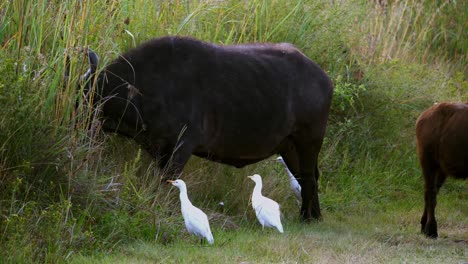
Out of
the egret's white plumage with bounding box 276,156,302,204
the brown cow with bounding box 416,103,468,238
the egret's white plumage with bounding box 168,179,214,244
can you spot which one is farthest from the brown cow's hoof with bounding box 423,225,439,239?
the egret's white plumage with bounding box 168,179,214,244

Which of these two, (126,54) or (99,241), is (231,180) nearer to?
(126,54)

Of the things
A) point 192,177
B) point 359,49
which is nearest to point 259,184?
point 192,177

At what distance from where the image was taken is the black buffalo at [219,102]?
30.3ft

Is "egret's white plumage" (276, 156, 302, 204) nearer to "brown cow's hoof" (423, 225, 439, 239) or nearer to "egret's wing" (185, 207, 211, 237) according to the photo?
"brown cow's hoof" (423, 225, 439, 239)

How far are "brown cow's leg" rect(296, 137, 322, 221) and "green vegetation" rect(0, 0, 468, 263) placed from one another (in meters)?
0.19

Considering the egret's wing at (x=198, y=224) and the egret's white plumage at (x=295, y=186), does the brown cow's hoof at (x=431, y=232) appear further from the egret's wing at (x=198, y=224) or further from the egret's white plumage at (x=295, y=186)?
the egret's wing at (x=198, y=224)

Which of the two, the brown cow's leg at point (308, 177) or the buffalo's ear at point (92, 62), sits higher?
the buffalo's ear at point (92, 62)

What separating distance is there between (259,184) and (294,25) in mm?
3746

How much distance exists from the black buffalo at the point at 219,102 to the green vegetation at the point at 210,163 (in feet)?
0.96

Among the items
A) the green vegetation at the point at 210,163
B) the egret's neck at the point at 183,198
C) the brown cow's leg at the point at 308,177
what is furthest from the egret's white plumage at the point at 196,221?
the brown cow's leg at the point at 308,177

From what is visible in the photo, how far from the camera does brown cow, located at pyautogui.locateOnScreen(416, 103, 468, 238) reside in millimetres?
10117

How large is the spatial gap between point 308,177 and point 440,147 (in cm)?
143

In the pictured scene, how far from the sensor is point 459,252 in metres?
9.30

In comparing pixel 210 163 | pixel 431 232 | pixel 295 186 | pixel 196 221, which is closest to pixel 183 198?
pixel 196 221
